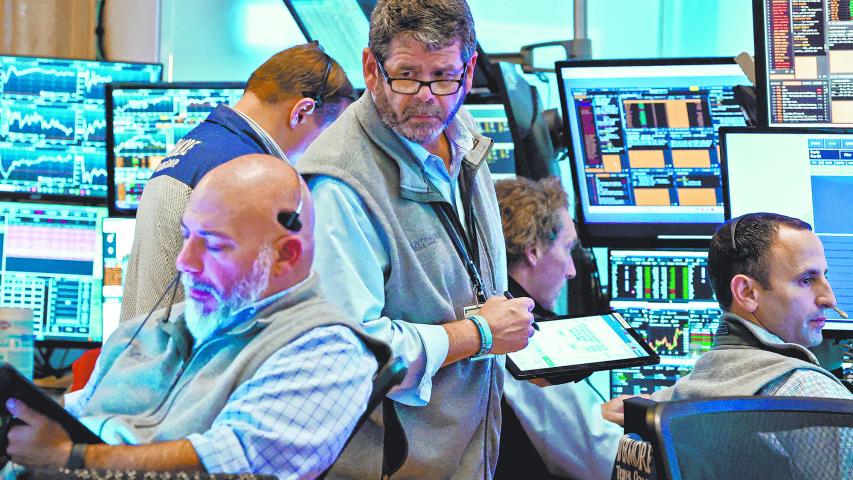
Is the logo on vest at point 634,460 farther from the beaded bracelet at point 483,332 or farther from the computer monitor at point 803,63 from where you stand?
the computer monitor at point 803,63

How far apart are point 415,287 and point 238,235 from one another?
0.49 meters

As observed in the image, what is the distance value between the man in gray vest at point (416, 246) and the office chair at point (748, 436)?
1.72 feet

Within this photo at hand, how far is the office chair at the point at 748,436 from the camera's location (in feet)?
4.93

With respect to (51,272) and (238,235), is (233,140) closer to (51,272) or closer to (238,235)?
(238,235)

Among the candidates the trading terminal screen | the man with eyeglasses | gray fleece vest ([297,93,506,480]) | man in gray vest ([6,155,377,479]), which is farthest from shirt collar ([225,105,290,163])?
the trading terminal screen

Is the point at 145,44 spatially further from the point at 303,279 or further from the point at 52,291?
the point at 303,279

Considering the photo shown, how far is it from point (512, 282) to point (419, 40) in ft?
3.99

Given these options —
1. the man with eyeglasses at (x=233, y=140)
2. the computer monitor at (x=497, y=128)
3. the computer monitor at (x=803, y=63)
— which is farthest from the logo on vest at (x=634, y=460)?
the computer monitor at (x=497, y=128)

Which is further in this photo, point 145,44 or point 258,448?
point 145,44

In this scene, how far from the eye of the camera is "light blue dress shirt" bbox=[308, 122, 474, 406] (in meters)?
1.89

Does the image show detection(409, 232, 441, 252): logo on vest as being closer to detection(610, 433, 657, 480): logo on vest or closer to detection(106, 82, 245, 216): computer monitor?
detection(610, 433, 657, 480): logo on vest

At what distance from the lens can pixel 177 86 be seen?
4.29 metres

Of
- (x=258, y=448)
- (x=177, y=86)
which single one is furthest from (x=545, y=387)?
(x=177, y=86)

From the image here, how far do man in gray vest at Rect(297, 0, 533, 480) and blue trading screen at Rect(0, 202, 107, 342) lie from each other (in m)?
2.65
